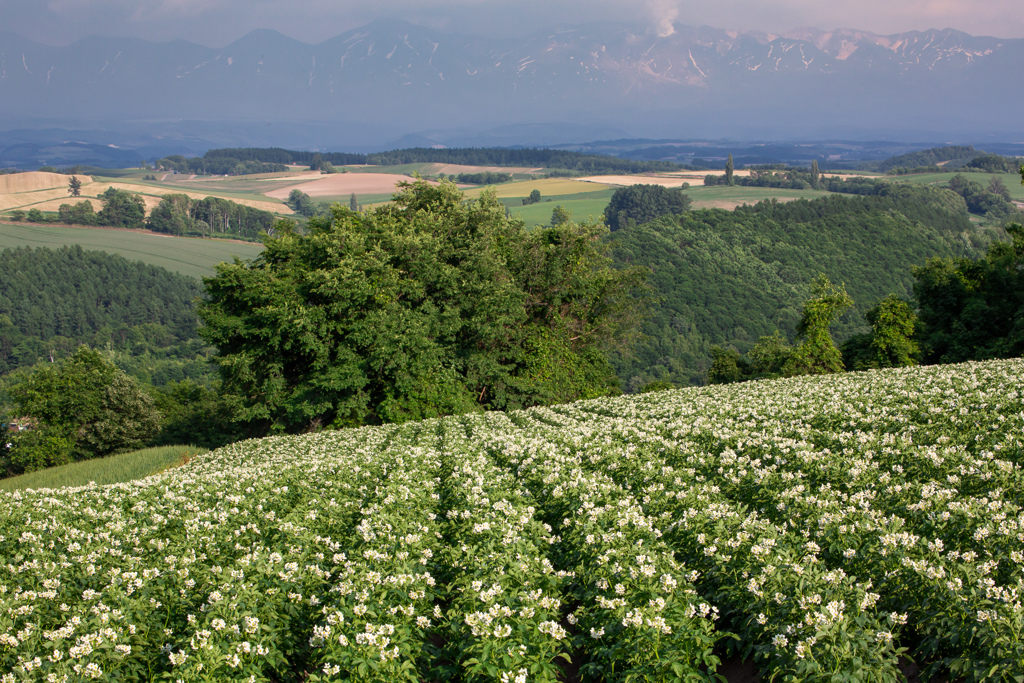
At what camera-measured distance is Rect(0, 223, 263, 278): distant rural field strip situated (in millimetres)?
177125

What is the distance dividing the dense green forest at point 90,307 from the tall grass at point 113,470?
119218 mm

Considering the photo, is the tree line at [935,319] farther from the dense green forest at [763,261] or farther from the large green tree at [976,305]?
the dense green forest at [763,261]

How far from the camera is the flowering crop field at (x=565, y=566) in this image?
281 inches

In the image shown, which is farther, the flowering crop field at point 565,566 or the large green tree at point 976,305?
the large green tree at point 976,305

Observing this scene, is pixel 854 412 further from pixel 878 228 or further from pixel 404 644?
pixel 878 228

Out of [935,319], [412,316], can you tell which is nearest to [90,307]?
[412,316]

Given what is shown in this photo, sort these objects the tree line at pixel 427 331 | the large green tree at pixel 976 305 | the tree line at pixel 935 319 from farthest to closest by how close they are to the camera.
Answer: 1. the tree line at pixel 935 319
2. the large green tree at pixel 976 305
3. the tree line at pixel 427 331

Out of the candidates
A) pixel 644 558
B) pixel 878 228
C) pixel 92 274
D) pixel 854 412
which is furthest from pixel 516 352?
pixel 92 274

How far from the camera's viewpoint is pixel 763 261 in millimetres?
153500

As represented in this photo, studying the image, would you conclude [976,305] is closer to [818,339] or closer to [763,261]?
[818,339]

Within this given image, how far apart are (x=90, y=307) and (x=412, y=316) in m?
161

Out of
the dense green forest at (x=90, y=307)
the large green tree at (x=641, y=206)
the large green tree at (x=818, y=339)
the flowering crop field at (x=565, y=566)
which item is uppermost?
the large green tree at (x=641, y=206)

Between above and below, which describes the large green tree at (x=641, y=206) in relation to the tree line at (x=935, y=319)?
above

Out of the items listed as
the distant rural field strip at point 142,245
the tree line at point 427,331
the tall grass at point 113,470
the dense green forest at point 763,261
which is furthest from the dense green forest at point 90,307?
the tall grass at point 113,470
